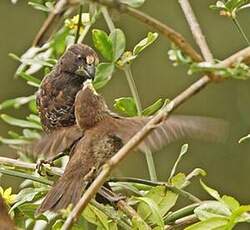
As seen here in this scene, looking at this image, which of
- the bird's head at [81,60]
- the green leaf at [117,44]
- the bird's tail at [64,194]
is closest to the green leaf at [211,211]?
the bird's tail at [64,194]

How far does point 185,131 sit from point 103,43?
35 cm

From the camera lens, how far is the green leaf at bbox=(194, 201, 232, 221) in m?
1.32

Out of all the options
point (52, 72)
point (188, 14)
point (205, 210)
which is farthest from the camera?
point (52, 72)

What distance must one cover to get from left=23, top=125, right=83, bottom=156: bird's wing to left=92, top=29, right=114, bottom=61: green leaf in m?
0.16

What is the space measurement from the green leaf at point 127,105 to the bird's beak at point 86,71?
0.14 m

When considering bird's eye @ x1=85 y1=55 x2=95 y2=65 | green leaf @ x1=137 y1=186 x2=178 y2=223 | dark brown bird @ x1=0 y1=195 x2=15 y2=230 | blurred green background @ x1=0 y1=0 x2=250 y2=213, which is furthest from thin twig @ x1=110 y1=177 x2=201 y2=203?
blurred green background @ x1=0 y1=0 x2=250 y2=213

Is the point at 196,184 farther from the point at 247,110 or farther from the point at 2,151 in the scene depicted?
the point at 2,151

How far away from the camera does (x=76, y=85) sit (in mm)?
1962

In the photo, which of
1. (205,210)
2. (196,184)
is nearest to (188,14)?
(205,210)

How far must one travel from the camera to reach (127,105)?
1.63 m

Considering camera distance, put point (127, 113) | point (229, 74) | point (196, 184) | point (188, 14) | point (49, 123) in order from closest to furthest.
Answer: point (229, 74), point (188, 14), point (127, 113), point (49, 123), point (196, 184)

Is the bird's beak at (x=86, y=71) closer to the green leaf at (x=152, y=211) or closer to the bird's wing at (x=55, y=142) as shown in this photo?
the bird's wing at (x=55, y=142)

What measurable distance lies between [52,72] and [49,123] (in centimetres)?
16

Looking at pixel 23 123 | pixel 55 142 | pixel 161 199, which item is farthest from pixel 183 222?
pixel 23 123
